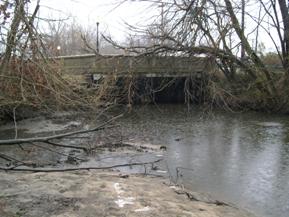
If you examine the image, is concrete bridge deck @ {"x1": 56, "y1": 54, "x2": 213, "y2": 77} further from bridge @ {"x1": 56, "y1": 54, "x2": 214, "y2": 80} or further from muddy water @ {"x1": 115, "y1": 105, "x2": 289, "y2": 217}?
muddy water @ {"x1": 115, "y1": 105, "x2": 289, "y2": 217}

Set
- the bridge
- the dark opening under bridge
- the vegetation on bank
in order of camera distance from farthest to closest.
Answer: the bridge → the dark opening under bridge → the vegetation on bank

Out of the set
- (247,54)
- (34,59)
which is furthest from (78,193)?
(247,54)

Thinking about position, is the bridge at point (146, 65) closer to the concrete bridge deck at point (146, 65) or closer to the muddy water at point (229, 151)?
the concrete bridge deck at point (146, 65)

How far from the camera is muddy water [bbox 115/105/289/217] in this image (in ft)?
32.0

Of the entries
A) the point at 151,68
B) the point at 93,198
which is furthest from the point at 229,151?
the point at 93,198

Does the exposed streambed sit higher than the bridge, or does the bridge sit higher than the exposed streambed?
the bridge

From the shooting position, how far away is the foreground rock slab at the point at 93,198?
7.31m

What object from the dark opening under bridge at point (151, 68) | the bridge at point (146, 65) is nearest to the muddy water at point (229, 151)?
the dark opening under bridge at point (151, 68)

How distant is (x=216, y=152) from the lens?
1406 cm

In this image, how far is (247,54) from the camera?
21812 millimetres

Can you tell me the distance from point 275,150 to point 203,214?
734cm

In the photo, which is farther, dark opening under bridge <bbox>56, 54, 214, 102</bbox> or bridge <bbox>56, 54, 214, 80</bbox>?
bridge <bbox>56, 54, 214, 80</bbox>

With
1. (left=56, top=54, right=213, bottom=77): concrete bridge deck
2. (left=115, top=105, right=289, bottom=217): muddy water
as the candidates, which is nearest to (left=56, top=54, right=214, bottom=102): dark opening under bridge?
(left=56, top=54, right=213, bottom=77): concrete bridge deck

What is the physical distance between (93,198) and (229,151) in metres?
7.05
